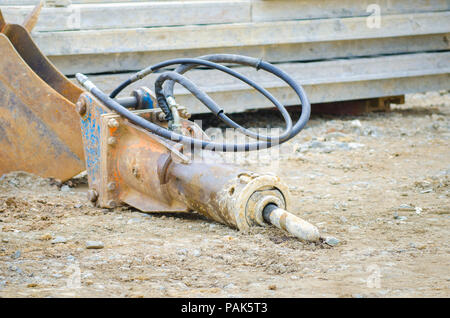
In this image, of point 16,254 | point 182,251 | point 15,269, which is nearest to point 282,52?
point 182,251

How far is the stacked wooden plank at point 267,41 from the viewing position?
5.07 metres

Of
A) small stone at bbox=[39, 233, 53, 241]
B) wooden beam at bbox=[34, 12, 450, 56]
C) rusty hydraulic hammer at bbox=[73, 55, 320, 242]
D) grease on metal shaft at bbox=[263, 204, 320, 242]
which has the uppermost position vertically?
wooden beam at bbox=[34, 12, 450, 56]

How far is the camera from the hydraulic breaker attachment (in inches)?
111

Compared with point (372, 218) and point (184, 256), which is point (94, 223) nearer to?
point (184, 256)

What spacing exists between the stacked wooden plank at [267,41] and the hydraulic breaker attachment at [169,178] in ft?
5.94

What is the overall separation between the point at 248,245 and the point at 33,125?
5.53 ft

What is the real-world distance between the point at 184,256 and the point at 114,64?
300cm

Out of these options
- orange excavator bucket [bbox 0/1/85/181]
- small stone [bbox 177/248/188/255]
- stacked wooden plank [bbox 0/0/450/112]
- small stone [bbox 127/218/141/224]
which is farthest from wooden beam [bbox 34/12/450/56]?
small stone [bbox 177/248/188/255]

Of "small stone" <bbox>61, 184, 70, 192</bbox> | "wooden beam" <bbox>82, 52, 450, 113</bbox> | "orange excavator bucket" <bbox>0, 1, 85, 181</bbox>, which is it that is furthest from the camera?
"wooden beam" <bbox>82, 52, 450, 113</bbox>

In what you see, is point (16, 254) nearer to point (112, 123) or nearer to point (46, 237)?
point (46, 237)

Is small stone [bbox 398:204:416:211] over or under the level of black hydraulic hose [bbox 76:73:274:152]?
under

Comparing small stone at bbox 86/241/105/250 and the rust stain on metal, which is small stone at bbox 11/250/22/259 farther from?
the rust stain on metal

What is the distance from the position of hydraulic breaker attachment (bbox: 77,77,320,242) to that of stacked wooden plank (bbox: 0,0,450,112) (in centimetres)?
181
